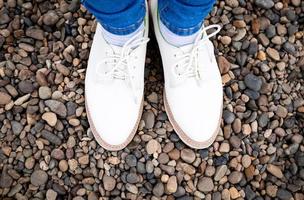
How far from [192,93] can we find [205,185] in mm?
243

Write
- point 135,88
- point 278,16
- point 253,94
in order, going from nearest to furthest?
point 135,88
point 253,94
point 278,16

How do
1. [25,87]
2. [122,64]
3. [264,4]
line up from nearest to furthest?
[122,64] < [25,87] < [264,4]

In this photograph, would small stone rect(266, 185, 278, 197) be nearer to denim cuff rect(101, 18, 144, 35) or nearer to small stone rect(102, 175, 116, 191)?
small stone rect(102, 175, 116, 191)

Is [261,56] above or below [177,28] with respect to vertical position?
below

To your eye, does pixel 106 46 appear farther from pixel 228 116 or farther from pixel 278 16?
pixel 278 16

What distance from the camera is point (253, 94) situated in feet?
4.51

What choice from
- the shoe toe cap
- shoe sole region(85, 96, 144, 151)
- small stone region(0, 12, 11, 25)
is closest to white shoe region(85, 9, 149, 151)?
shoe sole region(85, 96, 144, 151)

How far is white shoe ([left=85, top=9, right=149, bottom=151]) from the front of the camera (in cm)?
126

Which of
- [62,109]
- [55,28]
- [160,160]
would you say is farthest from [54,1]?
[160,160]

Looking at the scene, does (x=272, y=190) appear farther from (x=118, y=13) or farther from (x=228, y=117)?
(x=118, y=13)

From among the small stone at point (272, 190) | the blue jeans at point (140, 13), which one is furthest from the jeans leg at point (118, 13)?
the small stone at point (272, 190)

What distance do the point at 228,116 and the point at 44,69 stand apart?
0.53 meters

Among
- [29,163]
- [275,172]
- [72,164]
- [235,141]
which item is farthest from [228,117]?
[29,163]

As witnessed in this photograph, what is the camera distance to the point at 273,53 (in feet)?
4.69
